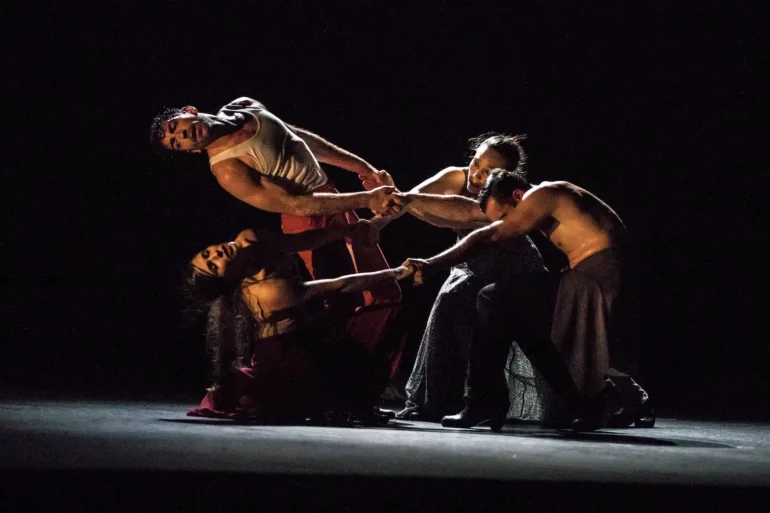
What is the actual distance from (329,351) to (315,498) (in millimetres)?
1554

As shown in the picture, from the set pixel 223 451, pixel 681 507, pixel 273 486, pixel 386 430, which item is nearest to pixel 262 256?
pixel 386 430

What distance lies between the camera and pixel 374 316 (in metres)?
3.99

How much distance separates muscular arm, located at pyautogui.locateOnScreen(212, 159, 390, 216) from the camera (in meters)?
3.90

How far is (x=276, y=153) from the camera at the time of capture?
158 inches

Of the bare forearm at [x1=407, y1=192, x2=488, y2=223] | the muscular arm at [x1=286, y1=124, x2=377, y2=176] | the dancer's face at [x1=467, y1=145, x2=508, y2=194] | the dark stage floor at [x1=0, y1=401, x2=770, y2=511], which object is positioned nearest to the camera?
the dark stage floor at [x1=0, y1=401, x2=770, y2=511]

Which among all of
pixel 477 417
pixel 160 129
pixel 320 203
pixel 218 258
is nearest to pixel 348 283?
pixel 320 203

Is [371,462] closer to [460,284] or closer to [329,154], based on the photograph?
[460,284]

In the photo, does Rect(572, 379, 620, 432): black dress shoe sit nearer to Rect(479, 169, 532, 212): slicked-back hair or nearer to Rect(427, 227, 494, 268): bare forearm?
Rect(427, 227, 494, 268): bare forearm

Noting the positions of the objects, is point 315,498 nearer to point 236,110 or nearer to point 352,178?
point 236,110

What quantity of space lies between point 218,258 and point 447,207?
0.97 m

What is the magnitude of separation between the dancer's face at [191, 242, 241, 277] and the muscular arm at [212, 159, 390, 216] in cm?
27

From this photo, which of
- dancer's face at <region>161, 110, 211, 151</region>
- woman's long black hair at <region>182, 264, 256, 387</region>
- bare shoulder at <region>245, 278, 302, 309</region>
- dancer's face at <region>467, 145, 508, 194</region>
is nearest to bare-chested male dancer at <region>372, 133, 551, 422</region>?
dancer's face at <region>467, 145, 508, 194</region>

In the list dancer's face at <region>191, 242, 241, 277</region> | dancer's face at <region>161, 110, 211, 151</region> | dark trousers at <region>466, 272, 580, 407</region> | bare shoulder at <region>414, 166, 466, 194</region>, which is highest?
dancer's face at <region>161, 110, 211, 151</region>

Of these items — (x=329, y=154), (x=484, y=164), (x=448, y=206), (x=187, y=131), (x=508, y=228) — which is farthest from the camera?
(x=329, y=154)
